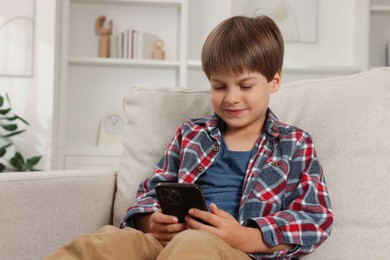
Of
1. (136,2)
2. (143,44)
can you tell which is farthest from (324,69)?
(136,2)

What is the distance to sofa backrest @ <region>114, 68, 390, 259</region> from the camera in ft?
4.67

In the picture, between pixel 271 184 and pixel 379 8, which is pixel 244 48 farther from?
pixel 379 8

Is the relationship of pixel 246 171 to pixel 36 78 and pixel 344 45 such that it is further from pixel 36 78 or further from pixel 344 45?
pixel 344 45

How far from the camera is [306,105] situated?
5.28ft

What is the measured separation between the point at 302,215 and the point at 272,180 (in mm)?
119

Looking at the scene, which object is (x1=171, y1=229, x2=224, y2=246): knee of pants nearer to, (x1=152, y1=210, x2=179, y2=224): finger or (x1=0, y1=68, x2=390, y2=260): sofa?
(x1=152, y1=210, x2=179, y2=224): finger

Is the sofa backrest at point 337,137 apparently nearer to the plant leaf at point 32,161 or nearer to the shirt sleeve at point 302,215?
the shirt sleeve at point 302,215

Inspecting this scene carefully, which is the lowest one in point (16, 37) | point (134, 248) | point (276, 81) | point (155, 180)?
point (134, 248)

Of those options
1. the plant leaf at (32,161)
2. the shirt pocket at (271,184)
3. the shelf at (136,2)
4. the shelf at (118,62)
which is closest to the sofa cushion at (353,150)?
the shirt pocket at (271,184)

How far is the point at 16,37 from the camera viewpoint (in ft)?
12.0

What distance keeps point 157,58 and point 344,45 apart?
1.33 meters

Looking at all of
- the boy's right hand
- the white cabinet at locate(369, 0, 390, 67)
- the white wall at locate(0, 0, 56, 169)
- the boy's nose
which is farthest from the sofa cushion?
the white cabinet at locate(369, 0, 390, 67)

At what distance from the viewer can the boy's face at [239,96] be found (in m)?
1.45

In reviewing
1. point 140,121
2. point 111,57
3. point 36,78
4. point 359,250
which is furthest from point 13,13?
point 359,250
